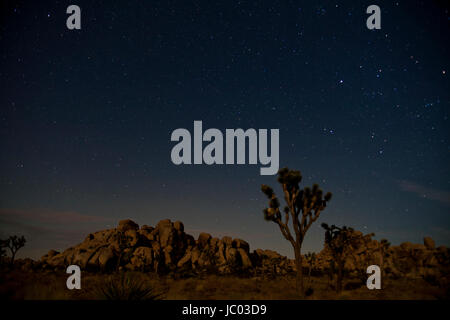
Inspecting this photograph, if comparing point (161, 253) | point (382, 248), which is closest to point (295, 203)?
point (382, 248)

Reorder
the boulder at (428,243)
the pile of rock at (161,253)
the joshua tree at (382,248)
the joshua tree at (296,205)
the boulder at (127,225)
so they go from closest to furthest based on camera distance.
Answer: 1. the joshua tree at (296,205)
2. the joshua tree at (382,248)
3. the pile of rock at (161,253)
4. the boulder at (428,243)
5. the boulder at (127,225)

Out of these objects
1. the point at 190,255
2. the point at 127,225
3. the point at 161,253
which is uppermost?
the point at 127,225

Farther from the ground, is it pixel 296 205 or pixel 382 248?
pixel 296 205

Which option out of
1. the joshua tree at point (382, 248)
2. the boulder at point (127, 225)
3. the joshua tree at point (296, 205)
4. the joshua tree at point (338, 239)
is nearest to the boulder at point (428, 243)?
the joshua tree at point (382, 248)

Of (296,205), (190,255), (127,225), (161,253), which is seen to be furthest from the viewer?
(127,225)

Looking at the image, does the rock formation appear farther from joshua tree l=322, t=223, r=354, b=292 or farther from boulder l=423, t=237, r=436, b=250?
joshua tree l=322, t=223, r=354, b=292

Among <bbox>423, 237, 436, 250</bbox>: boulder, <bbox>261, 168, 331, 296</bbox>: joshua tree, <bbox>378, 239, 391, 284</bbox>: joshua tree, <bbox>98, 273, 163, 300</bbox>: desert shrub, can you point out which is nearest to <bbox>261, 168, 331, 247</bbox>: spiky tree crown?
Result: <bbox>261, 168, 331, 296</bbox>: joshua tree

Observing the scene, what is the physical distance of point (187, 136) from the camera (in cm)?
1140

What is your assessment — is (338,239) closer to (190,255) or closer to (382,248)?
(382,248)

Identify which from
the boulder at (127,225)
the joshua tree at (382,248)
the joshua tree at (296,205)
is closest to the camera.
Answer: the joshua tree at (296,205)

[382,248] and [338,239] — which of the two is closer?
[338,239]

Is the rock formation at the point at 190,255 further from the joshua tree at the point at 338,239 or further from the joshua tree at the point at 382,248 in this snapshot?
the joshua tree at the point at 338,239
